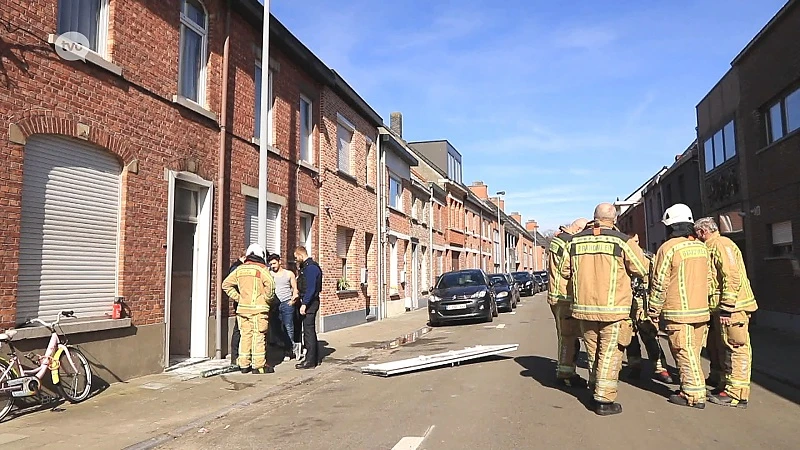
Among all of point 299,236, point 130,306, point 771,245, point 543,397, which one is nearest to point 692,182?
point 771,245

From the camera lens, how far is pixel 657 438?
18.1 ft

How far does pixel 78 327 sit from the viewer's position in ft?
25.7

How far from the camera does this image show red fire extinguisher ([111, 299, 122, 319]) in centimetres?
863

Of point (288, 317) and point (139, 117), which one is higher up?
point (139, 117)

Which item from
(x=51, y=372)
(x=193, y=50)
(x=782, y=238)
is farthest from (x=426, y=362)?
(x=782, y=238)

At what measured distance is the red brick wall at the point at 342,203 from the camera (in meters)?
16.6

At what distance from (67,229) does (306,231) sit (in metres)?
8.05

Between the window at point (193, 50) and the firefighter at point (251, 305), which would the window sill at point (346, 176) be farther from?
the firefighter at point (251, 305)

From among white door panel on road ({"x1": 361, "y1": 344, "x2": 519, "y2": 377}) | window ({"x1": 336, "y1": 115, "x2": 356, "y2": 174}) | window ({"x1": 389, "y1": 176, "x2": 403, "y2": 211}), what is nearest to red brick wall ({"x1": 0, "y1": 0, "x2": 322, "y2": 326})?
white door panel on road ({"x1": 361, "y1": 344, "x2": 519, "y2": 377})

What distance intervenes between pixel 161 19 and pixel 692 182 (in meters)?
22.1

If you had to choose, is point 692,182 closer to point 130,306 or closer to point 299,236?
point 299,236

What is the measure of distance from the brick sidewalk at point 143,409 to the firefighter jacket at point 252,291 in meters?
1.01

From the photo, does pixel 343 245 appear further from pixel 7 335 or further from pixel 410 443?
pixel 410 443

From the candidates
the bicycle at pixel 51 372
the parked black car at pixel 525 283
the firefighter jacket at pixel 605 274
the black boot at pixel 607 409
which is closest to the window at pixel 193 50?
the bicycle at pixel 51 372
